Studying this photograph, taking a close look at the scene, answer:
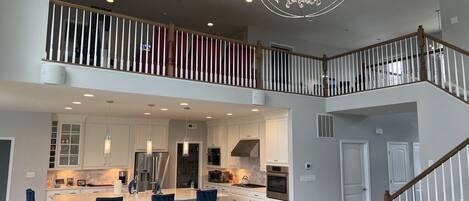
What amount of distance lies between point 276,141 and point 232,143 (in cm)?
180

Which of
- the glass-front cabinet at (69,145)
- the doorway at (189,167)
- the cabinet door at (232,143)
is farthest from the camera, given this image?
the doorway at (189,167)

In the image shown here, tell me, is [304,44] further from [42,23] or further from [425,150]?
[42,23]

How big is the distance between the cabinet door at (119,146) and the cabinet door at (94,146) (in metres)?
0.22

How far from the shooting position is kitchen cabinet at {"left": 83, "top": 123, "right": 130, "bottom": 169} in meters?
8.67

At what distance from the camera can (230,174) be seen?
9.80 m

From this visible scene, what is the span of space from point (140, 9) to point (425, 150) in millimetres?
6506

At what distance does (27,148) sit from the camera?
7.95 metres

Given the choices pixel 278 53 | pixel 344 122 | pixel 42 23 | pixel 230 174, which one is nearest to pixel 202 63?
pixel 278 53

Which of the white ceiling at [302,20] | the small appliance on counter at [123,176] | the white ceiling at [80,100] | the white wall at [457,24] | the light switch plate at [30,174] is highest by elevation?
the white ceiling at [302,20]

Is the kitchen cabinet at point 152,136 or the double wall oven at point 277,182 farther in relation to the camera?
the kitchen cabinet at point 152,136

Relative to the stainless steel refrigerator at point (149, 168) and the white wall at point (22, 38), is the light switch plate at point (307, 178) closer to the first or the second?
Result: the stainless steel refrigerator at point (149, 168)

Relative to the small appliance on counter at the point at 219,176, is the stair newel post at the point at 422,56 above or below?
above

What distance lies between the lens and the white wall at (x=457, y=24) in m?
6.69

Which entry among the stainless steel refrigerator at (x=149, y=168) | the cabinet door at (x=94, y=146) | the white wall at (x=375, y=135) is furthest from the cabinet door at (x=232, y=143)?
the cabinet door at (x=94, y=146)
